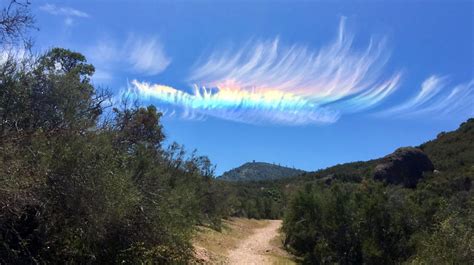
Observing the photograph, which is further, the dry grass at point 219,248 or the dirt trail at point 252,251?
the dirt trail at point 252,251

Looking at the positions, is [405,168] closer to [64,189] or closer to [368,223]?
[368,223]

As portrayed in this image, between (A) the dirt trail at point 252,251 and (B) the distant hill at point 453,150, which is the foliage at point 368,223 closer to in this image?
(A) the dirt trail at point 252,251

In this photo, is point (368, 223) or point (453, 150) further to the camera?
point (453, 150)

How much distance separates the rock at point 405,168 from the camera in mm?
64688

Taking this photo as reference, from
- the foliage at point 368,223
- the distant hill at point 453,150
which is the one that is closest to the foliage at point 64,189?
the foliage at point 368,223

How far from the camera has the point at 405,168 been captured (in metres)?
66.4

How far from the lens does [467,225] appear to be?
65.8 feet

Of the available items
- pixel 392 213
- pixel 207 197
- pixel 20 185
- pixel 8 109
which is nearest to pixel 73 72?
pixel 8 109

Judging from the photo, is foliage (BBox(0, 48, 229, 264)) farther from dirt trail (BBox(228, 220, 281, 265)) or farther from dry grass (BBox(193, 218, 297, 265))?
dirt trail (BBox(228, 220, 281, 265))

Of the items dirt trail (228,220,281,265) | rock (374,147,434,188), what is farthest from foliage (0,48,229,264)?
rock (374,147,434,188)

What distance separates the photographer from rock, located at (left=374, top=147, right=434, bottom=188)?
6469 centimetres

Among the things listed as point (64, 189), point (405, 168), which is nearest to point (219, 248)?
point (64, 189)

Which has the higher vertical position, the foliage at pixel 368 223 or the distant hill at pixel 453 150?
the distant hill at pixel 453 150

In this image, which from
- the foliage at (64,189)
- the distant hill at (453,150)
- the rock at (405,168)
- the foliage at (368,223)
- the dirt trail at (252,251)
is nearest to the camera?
the foliage at (64,189)
